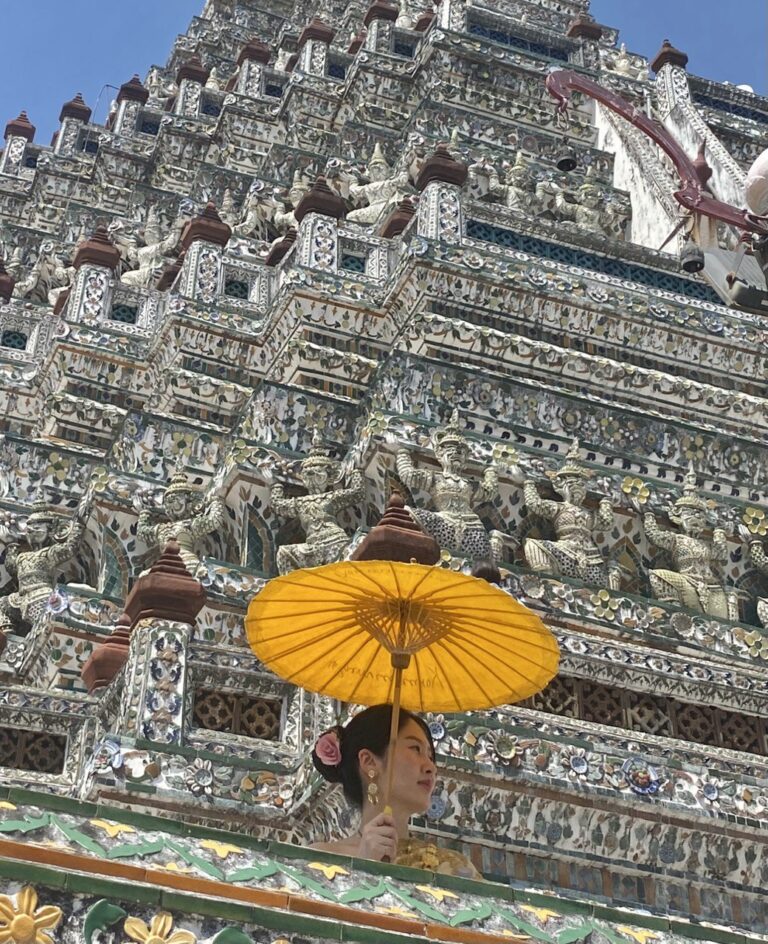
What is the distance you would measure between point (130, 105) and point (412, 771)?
28.8 m

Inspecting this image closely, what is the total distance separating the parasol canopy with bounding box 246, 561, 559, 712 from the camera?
6836mm

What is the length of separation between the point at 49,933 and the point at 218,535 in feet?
26.2

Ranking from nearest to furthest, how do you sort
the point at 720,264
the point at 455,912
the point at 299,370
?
the point at 455,912
the point at 299,370
the point at 720,264

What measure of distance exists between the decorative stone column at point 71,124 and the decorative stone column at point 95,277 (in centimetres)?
1269

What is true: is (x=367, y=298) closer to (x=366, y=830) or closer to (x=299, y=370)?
(x=299, y=370)

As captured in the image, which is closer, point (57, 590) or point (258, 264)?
point (57, 590)

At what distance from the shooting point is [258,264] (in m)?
19.4

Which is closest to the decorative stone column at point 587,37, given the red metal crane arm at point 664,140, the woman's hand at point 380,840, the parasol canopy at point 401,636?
the red metal crane arm at point 664,140

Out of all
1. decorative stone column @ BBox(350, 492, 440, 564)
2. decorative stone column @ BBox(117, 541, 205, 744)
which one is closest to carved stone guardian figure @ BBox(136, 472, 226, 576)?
decorative stone column @ BBox(117, 541, 205, 744)

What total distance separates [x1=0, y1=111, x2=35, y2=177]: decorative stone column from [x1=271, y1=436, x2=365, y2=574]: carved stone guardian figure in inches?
876

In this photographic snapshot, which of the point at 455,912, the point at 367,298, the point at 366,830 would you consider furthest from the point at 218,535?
the point at 455,912

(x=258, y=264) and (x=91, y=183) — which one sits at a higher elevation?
(x=91, y=183)

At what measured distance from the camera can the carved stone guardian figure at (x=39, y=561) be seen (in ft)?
43.1

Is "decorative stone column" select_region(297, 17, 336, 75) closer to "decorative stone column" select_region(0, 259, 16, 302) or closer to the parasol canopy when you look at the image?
"decorative stone column" select_region(0, 259, 16, 302)
